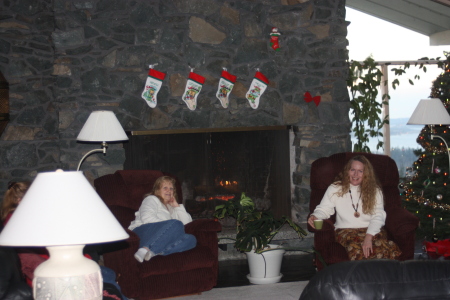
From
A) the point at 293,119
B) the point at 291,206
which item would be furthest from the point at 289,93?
the point at 291,206

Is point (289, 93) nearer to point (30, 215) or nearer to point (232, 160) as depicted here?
point (232, 160)

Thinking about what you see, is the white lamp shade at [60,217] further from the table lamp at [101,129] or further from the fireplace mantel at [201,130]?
the fireplace mantel at [201,130]

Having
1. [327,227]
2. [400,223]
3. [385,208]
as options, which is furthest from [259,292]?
[385,208]

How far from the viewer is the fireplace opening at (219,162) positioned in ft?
18.2

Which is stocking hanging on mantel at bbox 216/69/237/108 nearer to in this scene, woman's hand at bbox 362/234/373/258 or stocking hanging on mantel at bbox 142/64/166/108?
stocking hanging on mantel at bbox 142/64/166/108

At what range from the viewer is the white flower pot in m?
4.57

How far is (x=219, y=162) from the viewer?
5.72 meters

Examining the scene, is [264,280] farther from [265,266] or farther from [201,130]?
[201,130]

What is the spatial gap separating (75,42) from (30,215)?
3.77m

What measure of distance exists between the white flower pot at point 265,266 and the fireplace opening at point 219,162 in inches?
49.2

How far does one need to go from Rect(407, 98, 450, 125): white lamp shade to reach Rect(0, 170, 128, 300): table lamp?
12.0 ft

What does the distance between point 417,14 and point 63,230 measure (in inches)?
234


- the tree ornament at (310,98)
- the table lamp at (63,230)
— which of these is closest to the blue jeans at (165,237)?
the tree ornament at (310,98)

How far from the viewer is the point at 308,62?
18.9ft
